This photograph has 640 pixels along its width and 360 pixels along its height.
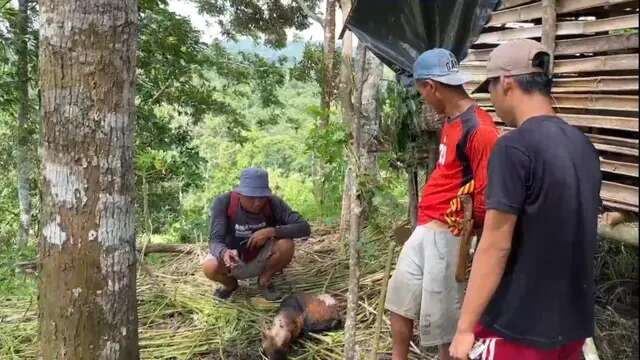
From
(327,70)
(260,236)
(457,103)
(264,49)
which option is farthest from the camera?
(264,49)

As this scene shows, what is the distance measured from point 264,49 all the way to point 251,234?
1031 cm

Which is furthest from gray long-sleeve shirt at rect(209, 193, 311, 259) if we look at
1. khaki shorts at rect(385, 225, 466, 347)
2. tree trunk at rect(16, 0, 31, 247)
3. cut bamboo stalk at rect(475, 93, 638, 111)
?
tree trunk at rect(16, 0, 31, 247)

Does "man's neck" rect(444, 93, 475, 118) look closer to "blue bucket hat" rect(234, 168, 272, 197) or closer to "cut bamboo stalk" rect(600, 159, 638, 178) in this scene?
"cut bamboo stalk" rect(600, 159, 638, 178)

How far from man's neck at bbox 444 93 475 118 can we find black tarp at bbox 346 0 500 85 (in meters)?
0.98

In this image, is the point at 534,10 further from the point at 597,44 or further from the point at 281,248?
the point at 281,248

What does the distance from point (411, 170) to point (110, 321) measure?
6.64 feet

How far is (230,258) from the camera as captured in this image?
14.0ft

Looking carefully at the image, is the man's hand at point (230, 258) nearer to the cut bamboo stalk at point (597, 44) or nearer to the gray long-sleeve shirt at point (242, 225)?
the gray long-sleeve shirt at point (242, 225)

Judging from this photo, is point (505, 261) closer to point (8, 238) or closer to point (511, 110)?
point (511, 110)

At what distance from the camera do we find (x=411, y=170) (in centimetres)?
387

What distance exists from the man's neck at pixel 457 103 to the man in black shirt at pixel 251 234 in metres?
1.91

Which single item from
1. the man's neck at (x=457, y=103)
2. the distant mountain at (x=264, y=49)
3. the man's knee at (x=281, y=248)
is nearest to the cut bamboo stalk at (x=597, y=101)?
the man's neck at (x=457, y=103)

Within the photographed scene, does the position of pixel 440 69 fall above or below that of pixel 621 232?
above

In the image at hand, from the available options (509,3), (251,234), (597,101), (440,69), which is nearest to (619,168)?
(597,101)
